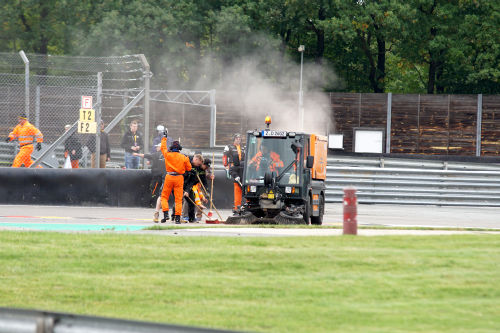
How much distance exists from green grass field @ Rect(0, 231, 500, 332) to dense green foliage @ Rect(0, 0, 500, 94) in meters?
33.9

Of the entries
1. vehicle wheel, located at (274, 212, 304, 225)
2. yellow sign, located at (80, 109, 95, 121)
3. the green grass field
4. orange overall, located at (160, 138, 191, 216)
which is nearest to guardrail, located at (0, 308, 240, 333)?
the green grass field

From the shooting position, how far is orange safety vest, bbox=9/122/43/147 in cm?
2269

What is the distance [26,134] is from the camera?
74.9ft

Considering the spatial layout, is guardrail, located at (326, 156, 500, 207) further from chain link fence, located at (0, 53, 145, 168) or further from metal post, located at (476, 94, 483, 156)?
metal post, located at (476, 94, 483, 156)

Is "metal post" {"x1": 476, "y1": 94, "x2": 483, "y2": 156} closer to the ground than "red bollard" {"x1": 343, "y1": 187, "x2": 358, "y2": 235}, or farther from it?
farther from it

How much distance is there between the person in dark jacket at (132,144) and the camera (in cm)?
2364

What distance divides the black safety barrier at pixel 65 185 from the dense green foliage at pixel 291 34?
2395 centimetres

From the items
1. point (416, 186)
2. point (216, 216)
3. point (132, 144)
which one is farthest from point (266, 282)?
point (416, 186)

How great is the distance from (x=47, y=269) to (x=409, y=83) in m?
49.2

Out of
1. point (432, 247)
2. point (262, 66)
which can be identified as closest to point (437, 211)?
point (432, 247)

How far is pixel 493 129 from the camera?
1549 inches

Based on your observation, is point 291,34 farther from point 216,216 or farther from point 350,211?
point 350,211

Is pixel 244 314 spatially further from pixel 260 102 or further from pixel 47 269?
pixel 260 102

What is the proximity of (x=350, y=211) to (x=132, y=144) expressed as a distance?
40.6ft
